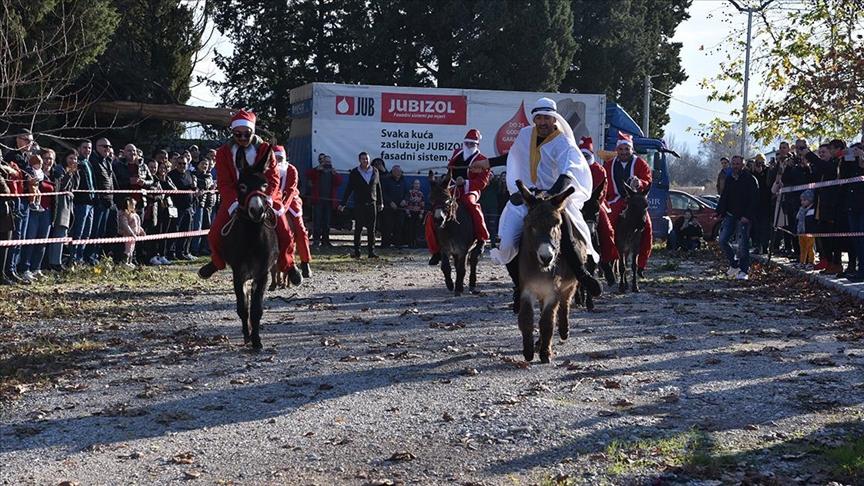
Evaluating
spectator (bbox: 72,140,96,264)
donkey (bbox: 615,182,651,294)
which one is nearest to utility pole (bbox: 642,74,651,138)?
donkey (bbox: 615,182,651,294)

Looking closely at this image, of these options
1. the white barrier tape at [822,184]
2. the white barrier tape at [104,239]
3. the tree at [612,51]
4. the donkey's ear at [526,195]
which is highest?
the tree at [612,51]

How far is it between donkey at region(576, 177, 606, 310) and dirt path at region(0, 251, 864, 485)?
207mm

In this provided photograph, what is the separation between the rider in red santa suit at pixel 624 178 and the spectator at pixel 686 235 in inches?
450

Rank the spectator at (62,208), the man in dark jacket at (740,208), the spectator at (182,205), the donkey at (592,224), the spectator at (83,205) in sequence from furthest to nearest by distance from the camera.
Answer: the spectator at (182,205) → the man in dark jacket at (740,208) → the spectator at (83,205) → the spectator at (62,208) → the donkey at (592,224)

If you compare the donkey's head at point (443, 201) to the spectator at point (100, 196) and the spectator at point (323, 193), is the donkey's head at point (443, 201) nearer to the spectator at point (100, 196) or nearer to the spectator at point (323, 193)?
the spectator at point (100, 196)

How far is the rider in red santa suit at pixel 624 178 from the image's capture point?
672 inches

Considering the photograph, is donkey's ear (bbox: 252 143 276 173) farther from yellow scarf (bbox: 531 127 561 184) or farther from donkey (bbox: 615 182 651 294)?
donkey (bbox: 615 182 651 294)

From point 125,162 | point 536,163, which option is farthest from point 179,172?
point 536,163

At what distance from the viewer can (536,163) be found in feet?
36.6

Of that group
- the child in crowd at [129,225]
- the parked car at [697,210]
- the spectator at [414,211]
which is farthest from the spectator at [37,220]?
the parked car at [697,210]

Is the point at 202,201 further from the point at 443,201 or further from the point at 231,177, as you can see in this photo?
the point at 231,177

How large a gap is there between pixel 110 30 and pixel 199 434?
50.1 feet

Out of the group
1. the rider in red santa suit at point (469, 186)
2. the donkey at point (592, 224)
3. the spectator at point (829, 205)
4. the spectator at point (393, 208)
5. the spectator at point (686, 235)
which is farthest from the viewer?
the spectator at point (686, 235)

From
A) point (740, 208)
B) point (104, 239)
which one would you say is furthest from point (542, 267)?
point (740, 208)
